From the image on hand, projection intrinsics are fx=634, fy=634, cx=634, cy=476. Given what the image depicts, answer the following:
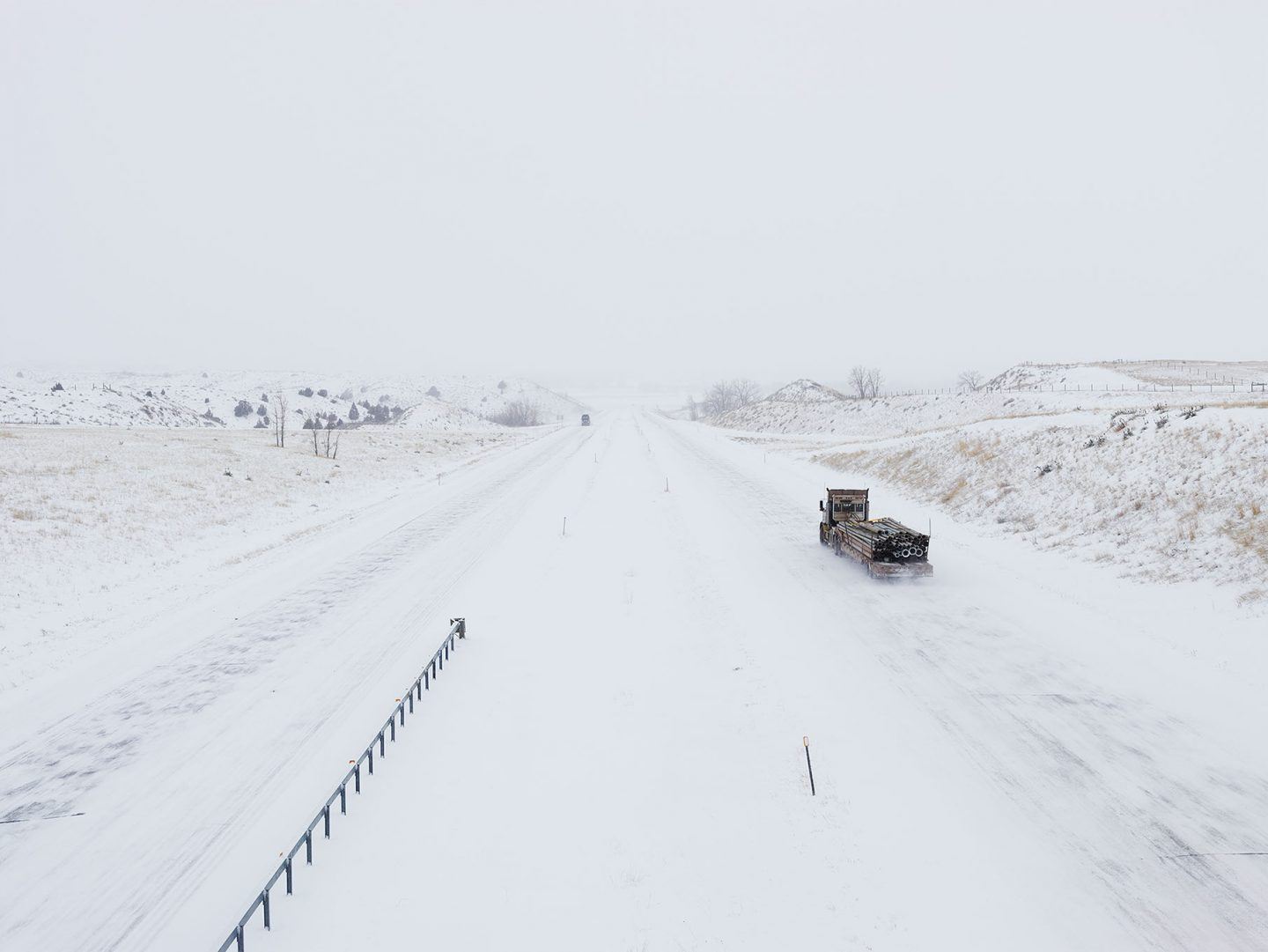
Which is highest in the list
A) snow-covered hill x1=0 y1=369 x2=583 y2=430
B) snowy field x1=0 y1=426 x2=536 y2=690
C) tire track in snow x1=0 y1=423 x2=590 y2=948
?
snow-covered hill x1=0 y1=369 x2=583 y2=430

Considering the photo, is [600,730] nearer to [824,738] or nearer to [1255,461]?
[824,738]

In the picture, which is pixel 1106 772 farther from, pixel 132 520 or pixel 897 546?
pixel 132 520

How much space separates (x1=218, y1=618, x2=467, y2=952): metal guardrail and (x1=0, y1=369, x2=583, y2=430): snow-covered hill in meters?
79.5

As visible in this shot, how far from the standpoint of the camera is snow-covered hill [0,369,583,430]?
78625mm

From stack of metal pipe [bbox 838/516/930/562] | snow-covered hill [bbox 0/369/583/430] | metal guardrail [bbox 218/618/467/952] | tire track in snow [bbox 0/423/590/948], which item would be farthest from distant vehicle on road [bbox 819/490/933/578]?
snow-covered hill [bbox 0/369/583/430]

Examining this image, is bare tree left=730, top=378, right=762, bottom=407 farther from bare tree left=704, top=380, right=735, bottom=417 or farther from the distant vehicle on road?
the distant vehicle on road

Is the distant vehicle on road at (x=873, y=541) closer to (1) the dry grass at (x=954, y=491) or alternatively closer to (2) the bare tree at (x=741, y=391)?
(1) the dry grass at (x=954, y=491)

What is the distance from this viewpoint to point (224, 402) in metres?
119

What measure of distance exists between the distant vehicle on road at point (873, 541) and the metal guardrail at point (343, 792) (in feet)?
37.7

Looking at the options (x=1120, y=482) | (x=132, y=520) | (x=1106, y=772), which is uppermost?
(x=1120, y=482)

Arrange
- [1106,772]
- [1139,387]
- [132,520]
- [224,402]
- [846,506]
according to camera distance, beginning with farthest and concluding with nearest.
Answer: [224,402] → [1139,387] → [132,520] → [846,506] → [1106,772]

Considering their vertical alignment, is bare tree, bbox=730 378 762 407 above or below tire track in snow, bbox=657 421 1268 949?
above

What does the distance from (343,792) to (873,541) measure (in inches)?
589

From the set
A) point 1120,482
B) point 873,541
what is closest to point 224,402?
point 873,541
